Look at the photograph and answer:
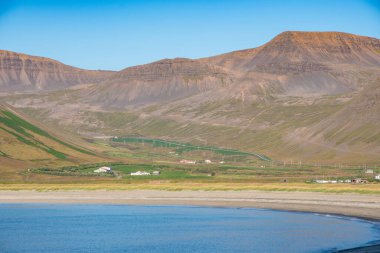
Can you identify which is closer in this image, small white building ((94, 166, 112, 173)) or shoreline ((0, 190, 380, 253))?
shoreline ((0, 190, 380, 253))

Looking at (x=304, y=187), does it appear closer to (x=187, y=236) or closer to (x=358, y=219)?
(x=358, y=219)

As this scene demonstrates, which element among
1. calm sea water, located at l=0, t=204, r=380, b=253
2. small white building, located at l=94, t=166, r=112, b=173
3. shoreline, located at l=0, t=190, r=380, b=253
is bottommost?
calm sea water, located at l=0, t=204, r=380, b=253

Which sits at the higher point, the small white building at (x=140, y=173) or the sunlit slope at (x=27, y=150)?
the sunlit slope at (x=27, y=150)

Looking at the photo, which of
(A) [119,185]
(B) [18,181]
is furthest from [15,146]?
(A) [119,185]

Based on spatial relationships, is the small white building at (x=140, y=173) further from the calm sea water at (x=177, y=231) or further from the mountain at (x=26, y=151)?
the calm sea water at (x=177, y=231)

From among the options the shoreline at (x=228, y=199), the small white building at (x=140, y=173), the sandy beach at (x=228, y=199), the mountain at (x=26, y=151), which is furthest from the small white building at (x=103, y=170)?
the sandy beach at (x=228, y=199)

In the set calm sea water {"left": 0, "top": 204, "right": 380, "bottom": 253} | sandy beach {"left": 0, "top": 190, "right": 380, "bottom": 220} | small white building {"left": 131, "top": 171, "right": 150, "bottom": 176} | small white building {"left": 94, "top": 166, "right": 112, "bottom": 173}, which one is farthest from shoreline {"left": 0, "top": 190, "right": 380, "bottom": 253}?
small white building {"left": 94, "top": 166, "right": 112, "bottom": 173}

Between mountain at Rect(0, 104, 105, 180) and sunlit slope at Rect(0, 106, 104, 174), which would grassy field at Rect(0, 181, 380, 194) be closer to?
mountain at Rect(0, 104, 105, 180)
